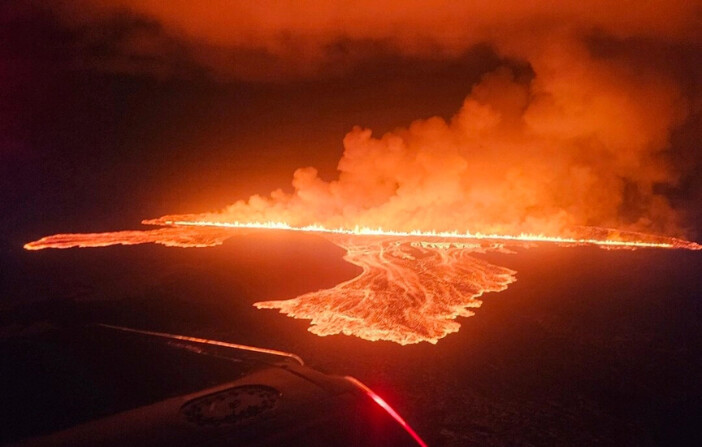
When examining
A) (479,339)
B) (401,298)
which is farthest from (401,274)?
(479,339)

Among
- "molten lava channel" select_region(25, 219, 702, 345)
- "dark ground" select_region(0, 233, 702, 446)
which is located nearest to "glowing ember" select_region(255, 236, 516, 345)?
"molten lava channel" select_region(25, 219, 702, 345)

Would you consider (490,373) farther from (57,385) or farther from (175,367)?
(57,385)

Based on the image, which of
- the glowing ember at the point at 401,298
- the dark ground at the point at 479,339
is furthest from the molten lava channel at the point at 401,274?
the dark ground at the point at 479,339

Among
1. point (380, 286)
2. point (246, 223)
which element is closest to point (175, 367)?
point (380, 286)

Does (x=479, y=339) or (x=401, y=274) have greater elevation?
(x=401, y=274)

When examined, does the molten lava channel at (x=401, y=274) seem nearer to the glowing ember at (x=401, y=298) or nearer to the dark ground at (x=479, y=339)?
the glowing ember at (x=401, y=298)

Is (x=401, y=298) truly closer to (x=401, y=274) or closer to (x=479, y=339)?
(x=401, y=274)
